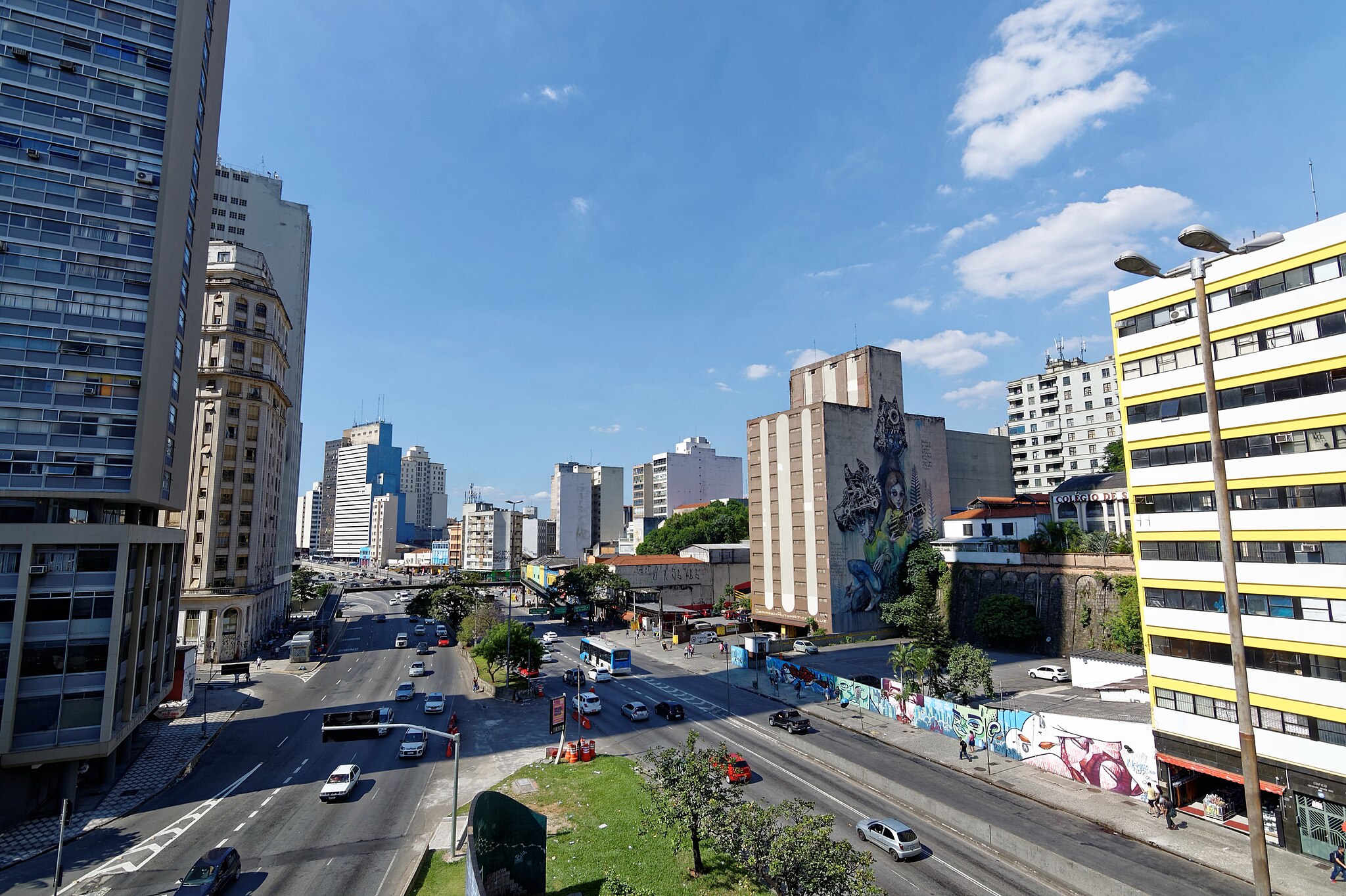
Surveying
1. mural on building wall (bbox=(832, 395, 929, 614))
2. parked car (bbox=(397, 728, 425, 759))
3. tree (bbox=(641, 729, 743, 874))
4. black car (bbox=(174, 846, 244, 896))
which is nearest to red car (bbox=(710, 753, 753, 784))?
tree (bbox=(641, 729, 743, 874))

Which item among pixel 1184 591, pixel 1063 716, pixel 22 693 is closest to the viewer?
pixel 1184 591

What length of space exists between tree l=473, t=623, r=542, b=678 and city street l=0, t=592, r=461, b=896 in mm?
8988

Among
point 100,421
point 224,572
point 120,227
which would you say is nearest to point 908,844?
point 100,421

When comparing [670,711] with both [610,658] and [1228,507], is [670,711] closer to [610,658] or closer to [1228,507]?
[610,658]

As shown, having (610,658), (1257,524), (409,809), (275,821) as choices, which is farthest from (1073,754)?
(610,658)

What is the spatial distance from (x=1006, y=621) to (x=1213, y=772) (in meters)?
39.7

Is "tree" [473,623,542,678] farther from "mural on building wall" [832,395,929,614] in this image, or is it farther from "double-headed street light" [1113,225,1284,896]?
"double-headed street light" [1113,225,1284,896]

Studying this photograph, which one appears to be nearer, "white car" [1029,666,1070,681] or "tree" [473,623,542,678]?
"white car" [1029,666,1070,681]

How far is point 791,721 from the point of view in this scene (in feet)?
148

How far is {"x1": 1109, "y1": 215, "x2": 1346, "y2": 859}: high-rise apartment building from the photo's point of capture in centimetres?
2569

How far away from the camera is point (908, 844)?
26234 mm

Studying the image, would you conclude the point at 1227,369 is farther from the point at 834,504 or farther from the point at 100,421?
the point at 100,421

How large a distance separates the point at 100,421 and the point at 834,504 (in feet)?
Answer: 226

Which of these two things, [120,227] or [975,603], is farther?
[975,603]
